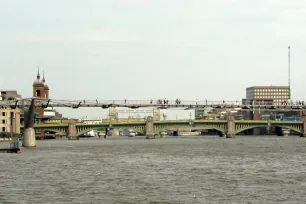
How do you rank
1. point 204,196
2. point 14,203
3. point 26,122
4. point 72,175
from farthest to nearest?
point 26,122
point 72,175
point 204,196
point 14,203

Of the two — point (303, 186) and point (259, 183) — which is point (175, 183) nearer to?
point (259, 183)

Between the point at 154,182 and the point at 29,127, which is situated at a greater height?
the point at 29,127

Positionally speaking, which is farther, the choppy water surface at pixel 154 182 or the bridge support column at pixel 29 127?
the bridge support column at pixel 29 127

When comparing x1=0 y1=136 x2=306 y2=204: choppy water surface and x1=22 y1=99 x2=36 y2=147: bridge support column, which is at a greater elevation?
x1=22 y1=99 x2=36 y2=147: bridge support column

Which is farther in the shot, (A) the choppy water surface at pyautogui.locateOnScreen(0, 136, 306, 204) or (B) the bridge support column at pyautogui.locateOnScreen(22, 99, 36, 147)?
(B) the bridge support column at pyautogui.locateOnScreen(22, 99, 36, 147)

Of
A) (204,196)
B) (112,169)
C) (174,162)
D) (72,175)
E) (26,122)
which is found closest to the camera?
(204,196)

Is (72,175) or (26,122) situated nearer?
(72,175)

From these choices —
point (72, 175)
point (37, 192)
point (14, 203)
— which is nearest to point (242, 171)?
point (72, 175)

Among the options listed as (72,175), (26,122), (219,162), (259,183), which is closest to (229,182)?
(259,183)

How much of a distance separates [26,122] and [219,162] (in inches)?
2181

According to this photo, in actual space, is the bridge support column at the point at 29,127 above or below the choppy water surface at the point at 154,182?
above

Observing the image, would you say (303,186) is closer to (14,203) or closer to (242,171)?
(242,171)

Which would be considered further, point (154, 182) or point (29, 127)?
point (29, 127)

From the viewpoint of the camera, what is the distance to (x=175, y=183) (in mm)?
64500
